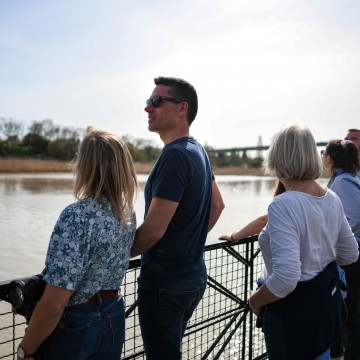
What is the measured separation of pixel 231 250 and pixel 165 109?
119 cm

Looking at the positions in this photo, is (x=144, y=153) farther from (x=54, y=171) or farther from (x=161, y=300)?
(x=161, y=300)

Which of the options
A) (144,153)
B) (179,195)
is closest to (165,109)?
(179,195)

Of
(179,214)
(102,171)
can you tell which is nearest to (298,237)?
(179,214)

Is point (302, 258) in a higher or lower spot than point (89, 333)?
higher

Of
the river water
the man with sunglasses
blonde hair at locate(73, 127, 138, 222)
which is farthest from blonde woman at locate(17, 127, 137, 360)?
the river water

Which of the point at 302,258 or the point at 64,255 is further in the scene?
the point at 302,258

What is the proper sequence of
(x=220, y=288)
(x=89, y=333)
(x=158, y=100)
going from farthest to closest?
1. (x=220, y=288)
2. (x=158, y=100)
3. (x=89, y=333)

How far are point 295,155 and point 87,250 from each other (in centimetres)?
97

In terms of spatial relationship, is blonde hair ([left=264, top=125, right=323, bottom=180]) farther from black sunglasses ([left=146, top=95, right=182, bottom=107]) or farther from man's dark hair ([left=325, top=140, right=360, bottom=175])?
man's dark hair ([left=325, top=140, right=360, bottom=175])

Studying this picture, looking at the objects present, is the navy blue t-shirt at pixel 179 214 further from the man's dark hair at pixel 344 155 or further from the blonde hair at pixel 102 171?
the man's dark hair at pixel 344 155

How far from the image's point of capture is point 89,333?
1577 mm

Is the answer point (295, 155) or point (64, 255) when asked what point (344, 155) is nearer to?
point (295, 155)

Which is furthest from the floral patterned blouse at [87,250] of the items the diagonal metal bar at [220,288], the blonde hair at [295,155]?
the diagonal metal bar at [220,288]

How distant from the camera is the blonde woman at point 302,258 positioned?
70.1 inches
